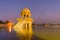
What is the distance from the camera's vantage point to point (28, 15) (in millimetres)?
24297

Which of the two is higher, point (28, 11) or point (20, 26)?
point (28, 11)

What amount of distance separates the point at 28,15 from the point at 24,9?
161cm

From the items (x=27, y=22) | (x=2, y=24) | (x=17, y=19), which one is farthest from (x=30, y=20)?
(x=2, y=24)

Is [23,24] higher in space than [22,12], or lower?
lower

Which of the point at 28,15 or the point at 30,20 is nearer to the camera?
the point at 30,20

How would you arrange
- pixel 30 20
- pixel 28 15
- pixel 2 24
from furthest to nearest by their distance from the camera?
pixel 2 24, pixel 28 15, pixel 30 20

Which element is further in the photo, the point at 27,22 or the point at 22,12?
the point at 22,12

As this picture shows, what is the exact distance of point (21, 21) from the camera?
76.5ft

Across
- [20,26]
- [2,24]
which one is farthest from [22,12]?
[2,24]

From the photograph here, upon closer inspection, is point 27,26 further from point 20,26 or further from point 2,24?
point 2,24

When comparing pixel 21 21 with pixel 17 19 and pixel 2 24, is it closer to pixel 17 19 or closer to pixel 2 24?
pixel 17 19

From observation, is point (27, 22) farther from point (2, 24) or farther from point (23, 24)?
point (2, 24)

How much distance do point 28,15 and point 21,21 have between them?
1.71 meters

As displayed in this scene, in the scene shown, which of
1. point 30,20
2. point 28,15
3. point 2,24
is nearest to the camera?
point 30,20
